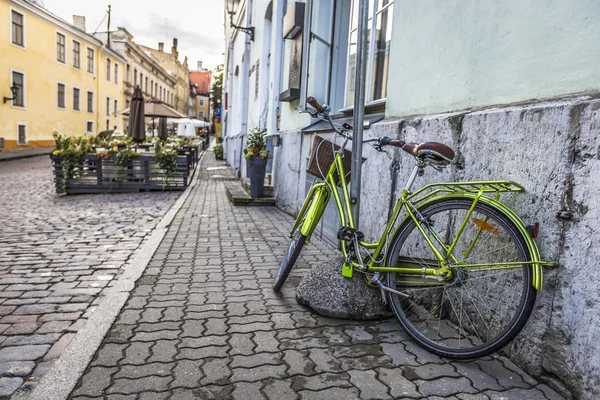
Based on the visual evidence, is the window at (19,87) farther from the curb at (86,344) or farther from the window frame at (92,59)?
the curb at (86,344)

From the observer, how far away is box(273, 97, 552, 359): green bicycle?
2.35m

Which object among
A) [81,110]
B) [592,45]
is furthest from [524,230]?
[81,110]

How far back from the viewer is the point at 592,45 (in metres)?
2.19

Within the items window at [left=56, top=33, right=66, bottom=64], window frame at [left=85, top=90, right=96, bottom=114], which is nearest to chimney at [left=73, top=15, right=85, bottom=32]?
window frame at [left=85, top=90, right=96, bottom=114]

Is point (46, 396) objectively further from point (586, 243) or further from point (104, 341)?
point (586, 243)

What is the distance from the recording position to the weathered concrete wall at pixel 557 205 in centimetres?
209

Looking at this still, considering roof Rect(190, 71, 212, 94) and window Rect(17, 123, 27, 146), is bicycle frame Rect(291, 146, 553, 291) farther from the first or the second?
roof Rect(190, 71, 212, 94)

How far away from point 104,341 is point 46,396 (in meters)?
0.61

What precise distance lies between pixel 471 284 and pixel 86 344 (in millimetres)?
2215

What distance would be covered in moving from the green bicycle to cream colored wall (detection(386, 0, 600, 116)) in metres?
0.55

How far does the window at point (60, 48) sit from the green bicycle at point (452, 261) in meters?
31.4

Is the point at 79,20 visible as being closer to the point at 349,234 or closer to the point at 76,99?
the point at 76,99

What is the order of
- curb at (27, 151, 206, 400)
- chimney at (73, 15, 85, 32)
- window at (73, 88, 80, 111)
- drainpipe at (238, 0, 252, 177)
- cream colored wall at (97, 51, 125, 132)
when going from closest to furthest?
curb at (27, 151, 206, 400), drainpipe at (238, 0, 252, 177), window at (73, 88, 80, 111), cream colored wall at (97, 51, 125, 132), chimney at (73, 15, 85, 32)

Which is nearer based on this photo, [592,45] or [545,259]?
[592,45]
